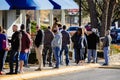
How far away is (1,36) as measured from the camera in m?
20.2

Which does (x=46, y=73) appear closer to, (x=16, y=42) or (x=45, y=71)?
(x=45, y=71)

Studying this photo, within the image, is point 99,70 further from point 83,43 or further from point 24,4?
point 24,4

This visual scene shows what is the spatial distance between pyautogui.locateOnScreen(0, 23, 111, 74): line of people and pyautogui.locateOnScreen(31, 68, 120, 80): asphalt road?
46.1 inches

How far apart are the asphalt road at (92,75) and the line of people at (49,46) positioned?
117cm

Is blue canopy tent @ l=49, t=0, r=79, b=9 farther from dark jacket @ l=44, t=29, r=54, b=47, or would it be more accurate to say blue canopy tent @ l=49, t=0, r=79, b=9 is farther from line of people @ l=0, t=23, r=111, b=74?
dark jacket @ l=44, t=29, r=54, b=47

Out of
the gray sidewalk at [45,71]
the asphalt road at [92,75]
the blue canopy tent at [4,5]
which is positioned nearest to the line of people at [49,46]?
the gray sidewalk at [45,71]

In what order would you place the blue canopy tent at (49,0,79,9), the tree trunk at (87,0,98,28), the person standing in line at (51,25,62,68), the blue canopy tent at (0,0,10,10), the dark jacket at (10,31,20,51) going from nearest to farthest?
1. the dark jacket at (10,31,20,51)
2. the person standing in line at (51,25,62,68)
3. the blue canopy tent at (0,0,10,10)
4. the blue canopy tent at (49,0,79,9)
5. the tree trunk at (87,0,98,28)

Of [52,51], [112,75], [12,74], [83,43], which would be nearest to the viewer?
[12,74]

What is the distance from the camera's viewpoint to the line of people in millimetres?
20156

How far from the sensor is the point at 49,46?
23.5m

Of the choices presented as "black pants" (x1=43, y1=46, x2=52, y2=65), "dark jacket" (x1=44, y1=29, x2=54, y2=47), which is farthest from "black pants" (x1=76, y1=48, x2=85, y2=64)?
"dark jacket" (x1=44, y1=29, x2=54, y2=47)

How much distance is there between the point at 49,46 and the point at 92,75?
9.31 ft

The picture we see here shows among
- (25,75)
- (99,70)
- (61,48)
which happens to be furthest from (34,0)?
(25,75)

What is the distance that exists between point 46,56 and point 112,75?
347 cm
